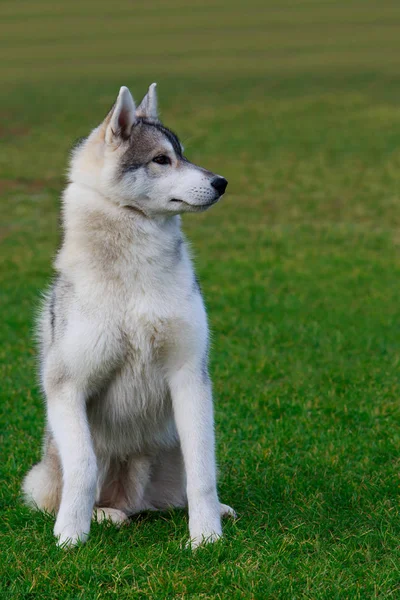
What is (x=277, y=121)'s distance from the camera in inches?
1089

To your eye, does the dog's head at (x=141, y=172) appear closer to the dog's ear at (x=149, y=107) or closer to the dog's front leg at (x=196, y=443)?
the dog's ear at (x=149, y=107)

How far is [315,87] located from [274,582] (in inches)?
1194

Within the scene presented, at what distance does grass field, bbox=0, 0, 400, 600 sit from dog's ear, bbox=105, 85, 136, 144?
63.4 inches

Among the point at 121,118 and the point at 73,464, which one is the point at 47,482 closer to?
the point at 73,464

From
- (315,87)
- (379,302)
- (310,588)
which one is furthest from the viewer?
(315,87)

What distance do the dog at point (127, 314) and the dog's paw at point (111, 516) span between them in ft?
0.06

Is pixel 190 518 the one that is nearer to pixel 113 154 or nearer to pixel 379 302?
pixel 113 154

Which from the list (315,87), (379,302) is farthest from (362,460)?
(315,87)

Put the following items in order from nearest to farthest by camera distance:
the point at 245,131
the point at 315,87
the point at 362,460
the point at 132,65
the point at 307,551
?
the point at 307,551 → the point at 362,460 → the point at 245,131 → the point at 315,87 → the point at 132,65

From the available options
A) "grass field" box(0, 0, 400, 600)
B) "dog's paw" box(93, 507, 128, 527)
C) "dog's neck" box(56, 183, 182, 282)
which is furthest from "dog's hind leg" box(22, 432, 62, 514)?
"dog's neck" box(56, 183, 182, 282)

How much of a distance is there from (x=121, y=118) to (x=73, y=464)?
1.70 metres

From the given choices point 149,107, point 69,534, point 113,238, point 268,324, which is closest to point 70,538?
point 69,534

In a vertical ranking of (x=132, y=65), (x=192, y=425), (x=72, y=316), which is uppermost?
(x=72, y=316)

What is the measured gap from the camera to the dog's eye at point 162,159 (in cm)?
488
